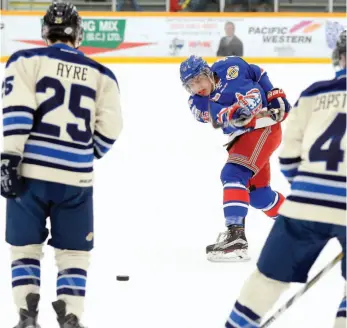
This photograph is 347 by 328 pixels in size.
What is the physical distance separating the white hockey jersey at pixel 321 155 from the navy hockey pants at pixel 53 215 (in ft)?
1.77

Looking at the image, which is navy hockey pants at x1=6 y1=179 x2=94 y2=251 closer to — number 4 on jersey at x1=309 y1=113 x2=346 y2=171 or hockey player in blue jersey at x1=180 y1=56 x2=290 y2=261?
number 4 on jersey at x1=309 y1=113 x2=346 y2=171

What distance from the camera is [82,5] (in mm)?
8734


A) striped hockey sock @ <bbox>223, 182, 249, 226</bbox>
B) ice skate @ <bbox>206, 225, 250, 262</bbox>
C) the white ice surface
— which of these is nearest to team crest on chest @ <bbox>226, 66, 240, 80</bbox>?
striped hockey sock @ <bbox>223, 182, 249, 226</bbox>

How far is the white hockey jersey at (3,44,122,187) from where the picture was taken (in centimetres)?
227

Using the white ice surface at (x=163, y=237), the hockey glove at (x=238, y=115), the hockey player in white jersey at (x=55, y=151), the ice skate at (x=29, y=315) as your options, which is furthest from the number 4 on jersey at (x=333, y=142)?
the hockey glove at (x=238, y=115)

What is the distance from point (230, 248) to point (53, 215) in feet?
3.79

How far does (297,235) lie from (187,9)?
6473 millimetres

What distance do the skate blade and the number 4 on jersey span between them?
1355mm

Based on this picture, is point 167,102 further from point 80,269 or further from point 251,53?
point 80,269

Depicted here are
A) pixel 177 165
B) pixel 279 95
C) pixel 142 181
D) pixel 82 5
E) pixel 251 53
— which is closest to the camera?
pixel 279 95

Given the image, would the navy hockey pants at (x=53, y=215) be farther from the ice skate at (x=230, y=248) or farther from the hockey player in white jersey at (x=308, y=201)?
the ice skate at (x=230, y=248)

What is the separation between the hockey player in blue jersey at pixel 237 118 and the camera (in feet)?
10.9

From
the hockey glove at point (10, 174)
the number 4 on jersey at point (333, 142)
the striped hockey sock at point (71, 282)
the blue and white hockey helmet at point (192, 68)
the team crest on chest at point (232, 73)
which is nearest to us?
the number 4 on jersey at point (333, 142)

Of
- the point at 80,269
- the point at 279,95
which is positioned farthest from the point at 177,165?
the point at 80,269
